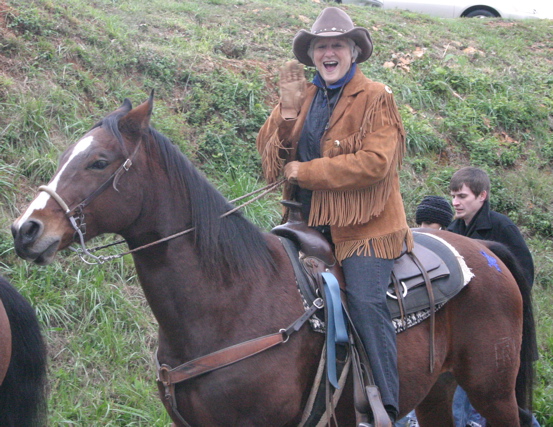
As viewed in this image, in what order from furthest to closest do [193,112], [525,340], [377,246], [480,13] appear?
1. [480,13]
2. [193,112]
3. [525,340]
4. [377,246]

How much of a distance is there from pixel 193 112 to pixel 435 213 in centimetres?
354

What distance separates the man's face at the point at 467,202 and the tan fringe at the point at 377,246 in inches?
68.0

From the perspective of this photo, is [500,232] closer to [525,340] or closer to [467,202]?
[467,202]

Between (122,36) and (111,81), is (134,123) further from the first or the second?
(122,36)

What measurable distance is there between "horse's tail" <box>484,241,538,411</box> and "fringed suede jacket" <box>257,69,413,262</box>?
1.21 metres

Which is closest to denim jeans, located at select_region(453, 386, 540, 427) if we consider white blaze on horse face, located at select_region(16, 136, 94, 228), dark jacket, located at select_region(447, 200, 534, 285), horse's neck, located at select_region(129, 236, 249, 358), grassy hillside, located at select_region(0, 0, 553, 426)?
grassy hillside, located at select_region(0, 0, 553, 426)

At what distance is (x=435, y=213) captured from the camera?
17.6ft

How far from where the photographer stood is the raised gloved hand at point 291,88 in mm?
3277

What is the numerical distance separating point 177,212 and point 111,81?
499 centimetres

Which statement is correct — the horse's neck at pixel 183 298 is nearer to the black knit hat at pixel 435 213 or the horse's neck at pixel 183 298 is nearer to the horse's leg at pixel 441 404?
the horse's leg at pixel 441 404

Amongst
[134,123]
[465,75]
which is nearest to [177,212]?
[134,123]

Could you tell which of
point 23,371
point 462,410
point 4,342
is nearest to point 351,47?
point 4,342

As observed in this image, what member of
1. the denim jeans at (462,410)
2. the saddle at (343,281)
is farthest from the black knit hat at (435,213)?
the saddle at (343,281)

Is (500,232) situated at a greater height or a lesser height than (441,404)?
greater
